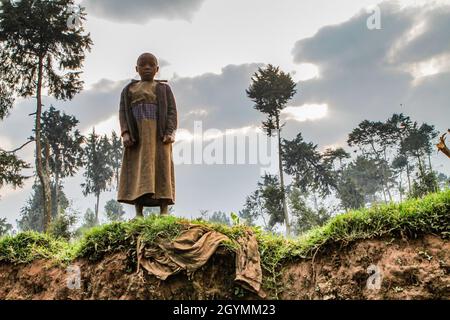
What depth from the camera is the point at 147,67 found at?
649 cm

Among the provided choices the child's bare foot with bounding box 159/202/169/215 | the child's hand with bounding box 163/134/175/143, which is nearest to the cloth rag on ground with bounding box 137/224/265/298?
the child's bare foot with bounding box 159/202/169/215

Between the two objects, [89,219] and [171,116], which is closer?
[171,116]

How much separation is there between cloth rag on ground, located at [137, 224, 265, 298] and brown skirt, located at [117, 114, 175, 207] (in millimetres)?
1139

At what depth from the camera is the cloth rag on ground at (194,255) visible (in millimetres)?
4582

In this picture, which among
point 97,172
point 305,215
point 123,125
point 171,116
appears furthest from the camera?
point 97,172

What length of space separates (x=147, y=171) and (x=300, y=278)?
108 inches

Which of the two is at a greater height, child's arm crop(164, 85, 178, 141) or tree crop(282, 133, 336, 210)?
tree crop(282, 133, 336, 210)

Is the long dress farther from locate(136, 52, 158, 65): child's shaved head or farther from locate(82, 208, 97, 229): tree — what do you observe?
locate(82, 208, 97, 229): tree

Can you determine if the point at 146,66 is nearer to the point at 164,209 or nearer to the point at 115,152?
the point at 164,209

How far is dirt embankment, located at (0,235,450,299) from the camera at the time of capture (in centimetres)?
392

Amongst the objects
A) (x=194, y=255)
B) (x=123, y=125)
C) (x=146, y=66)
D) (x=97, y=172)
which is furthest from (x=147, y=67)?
(x=97, y=172)

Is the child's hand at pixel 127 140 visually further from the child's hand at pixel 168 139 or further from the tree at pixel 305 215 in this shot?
the tree at pixel 305 215
